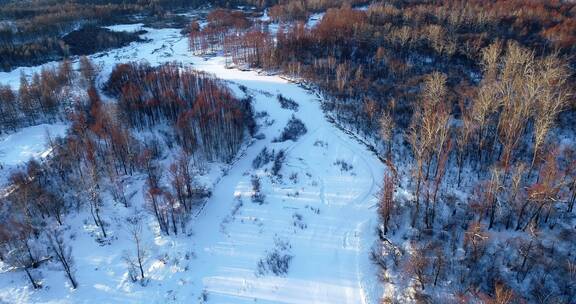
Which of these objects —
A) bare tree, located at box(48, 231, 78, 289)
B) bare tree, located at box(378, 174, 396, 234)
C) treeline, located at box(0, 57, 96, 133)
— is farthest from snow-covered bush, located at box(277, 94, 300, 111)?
bare tree, located at box(48, 231, 78, 289)

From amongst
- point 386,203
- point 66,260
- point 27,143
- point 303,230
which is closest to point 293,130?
point 303,230

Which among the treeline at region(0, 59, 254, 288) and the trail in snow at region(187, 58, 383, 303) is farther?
the treeline at region(0, 59, 254, 288)

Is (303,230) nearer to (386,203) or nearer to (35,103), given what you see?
(386,203)

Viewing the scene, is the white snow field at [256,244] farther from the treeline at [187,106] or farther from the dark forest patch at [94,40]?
the dark forest patch at [94,40]

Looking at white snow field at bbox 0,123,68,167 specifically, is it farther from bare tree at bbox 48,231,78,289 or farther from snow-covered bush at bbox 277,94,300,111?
snow-covered bush at bbox 277,94,300,111

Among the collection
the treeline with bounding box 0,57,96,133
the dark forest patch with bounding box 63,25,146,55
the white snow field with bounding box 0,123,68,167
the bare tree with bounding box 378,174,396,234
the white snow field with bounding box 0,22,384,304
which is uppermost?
the dark forest patch with bounding box 63,25,146,55

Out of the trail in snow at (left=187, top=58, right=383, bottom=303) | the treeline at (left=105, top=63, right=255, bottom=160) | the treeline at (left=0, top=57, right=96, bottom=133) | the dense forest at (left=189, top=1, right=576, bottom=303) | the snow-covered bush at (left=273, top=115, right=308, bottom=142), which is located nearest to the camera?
the dense forest at (left=189, top=1, right=576, bottom=303)
